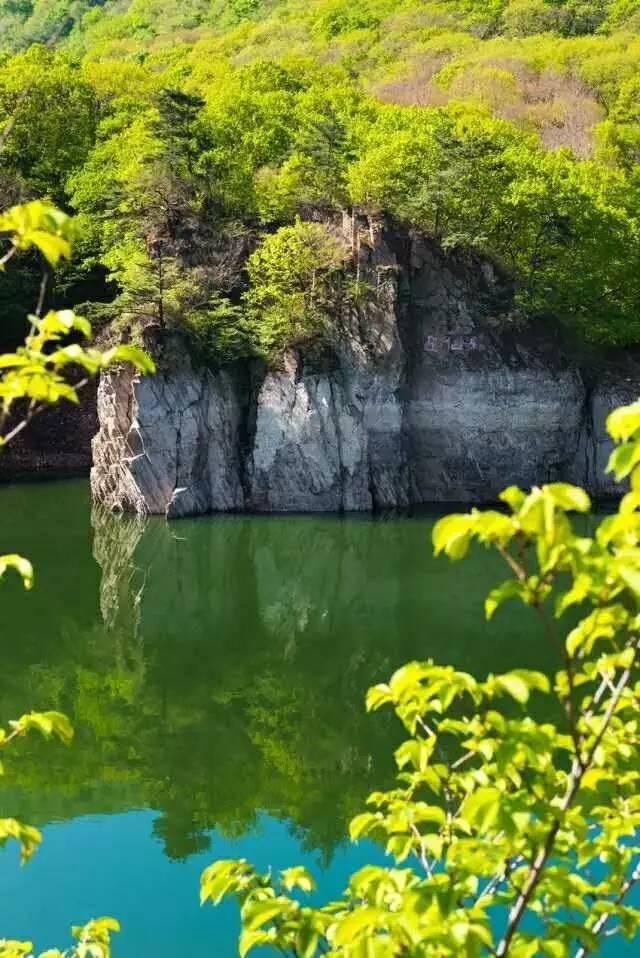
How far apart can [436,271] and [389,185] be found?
7.92 feet

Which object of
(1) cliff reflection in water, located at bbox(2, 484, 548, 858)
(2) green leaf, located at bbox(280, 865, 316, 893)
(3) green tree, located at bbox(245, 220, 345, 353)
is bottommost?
(1) cliff reflection in water, located at bbox(2, 484, 548, 858)

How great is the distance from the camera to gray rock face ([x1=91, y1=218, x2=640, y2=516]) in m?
23.0

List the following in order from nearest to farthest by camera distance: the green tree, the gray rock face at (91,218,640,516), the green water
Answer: the green water
the gray rock face at (91,218,640,516)
the green tree

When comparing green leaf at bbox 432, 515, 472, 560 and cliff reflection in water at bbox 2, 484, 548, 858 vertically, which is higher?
green leaf at bbox 432, 515, 472, 560

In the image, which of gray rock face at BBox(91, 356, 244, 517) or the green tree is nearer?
gray rock face at BBox(91, 356, 244, 517)

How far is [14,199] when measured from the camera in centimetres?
2753

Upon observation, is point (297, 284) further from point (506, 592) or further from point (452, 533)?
point (452, 533)

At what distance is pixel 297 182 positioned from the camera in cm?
2533

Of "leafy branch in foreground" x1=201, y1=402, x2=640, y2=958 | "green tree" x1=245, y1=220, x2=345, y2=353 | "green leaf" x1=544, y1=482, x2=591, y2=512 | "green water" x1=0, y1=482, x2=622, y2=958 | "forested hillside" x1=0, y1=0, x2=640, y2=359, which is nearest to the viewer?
"green leaf" x1=544, y1=482, x2=591, y2=512

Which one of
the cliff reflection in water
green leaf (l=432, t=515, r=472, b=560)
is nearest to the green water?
the cliff reflection in water

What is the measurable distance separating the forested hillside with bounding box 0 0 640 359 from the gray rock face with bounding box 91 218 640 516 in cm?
84

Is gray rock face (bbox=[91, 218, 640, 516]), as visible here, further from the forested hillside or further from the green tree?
the forested hillside

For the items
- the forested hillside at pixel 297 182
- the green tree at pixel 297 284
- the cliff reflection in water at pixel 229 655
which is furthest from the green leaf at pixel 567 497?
the green tree at pixel 297 284

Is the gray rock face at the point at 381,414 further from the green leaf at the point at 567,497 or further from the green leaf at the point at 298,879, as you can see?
the green leaf at the point at 567,497
